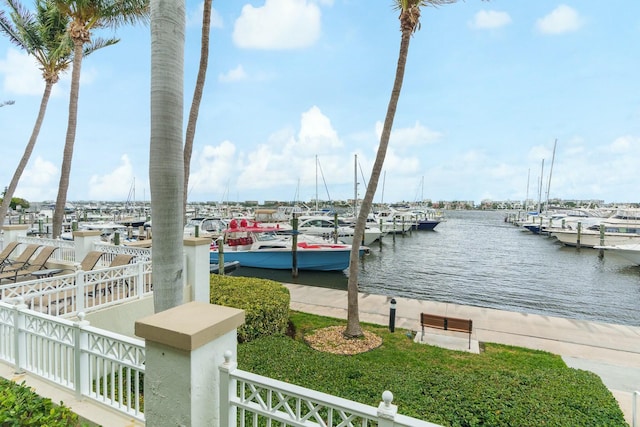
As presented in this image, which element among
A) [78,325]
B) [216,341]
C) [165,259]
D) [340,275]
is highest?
[165,259]

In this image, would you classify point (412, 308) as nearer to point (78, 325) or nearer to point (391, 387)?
point (391, 387)

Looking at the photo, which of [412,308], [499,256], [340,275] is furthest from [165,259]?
[499,256]

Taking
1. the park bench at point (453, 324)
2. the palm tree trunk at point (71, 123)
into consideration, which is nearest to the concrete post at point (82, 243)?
the palm tree trunk at point (71, 123)

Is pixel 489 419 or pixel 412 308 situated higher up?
pixel 489 419

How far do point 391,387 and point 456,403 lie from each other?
34.3 inches

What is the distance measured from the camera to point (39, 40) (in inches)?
562

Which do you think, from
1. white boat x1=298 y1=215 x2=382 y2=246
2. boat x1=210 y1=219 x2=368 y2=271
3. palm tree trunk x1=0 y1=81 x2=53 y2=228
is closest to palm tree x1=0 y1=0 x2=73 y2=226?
palm tree trunk x1=0 y1=81 x2=53 y2=228

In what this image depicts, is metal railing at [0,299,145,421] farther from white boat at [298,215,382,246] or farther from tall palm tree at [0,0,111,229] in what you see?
white boat at [298,215,382,246]

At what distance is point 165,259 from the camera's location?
3816 millimetres

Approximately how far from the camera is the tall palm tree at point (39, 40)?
1370cm

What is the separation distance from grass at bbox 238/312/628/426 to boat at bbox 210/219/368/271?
46.8ft

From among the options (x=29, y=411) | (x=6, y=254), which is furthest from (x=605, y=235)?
(x=6, y=254)

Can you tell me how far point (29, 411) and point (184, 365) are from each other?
2343 mm

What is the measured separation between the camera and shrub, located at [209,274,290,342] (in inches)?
289
